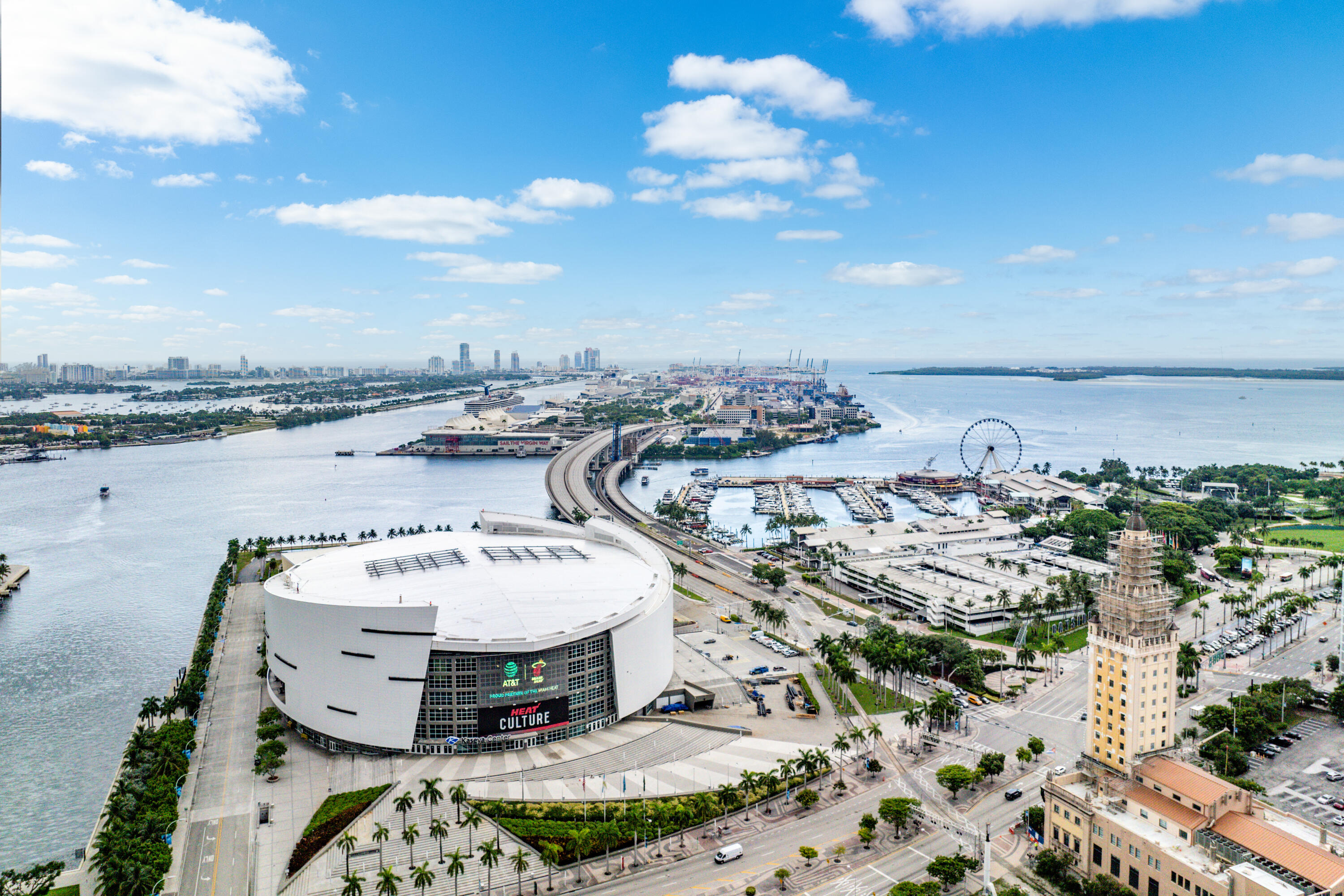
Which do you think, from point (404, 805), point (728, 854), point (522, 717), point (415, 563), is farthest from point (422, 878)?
point (415, 563)

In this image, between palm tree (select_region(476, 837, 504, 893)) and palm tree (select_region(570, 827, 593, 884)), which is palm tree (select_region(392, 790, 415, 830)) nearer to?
palm tree (select_region(476, 837, 504, 893))

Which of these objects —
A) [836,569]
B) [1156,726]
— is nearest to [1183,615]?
[836,569]

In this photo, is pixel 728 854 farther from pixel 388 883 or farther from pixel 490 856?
pixel 388 883

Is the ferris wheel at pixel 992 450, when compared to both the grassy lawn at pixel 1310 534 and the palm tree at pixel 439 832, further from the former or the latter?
the palm tree at pixel 439 832

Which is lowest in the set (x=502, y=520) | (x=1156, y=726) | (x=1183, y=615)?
(x=1183, y=615)

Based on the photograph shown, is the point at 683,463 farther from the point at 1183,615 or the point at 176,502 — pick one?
the point at 1183,615

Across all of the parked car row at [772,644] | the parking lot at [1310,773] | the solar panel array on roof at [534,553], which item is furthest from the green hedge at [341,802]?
the parking lot at [1310,773]
